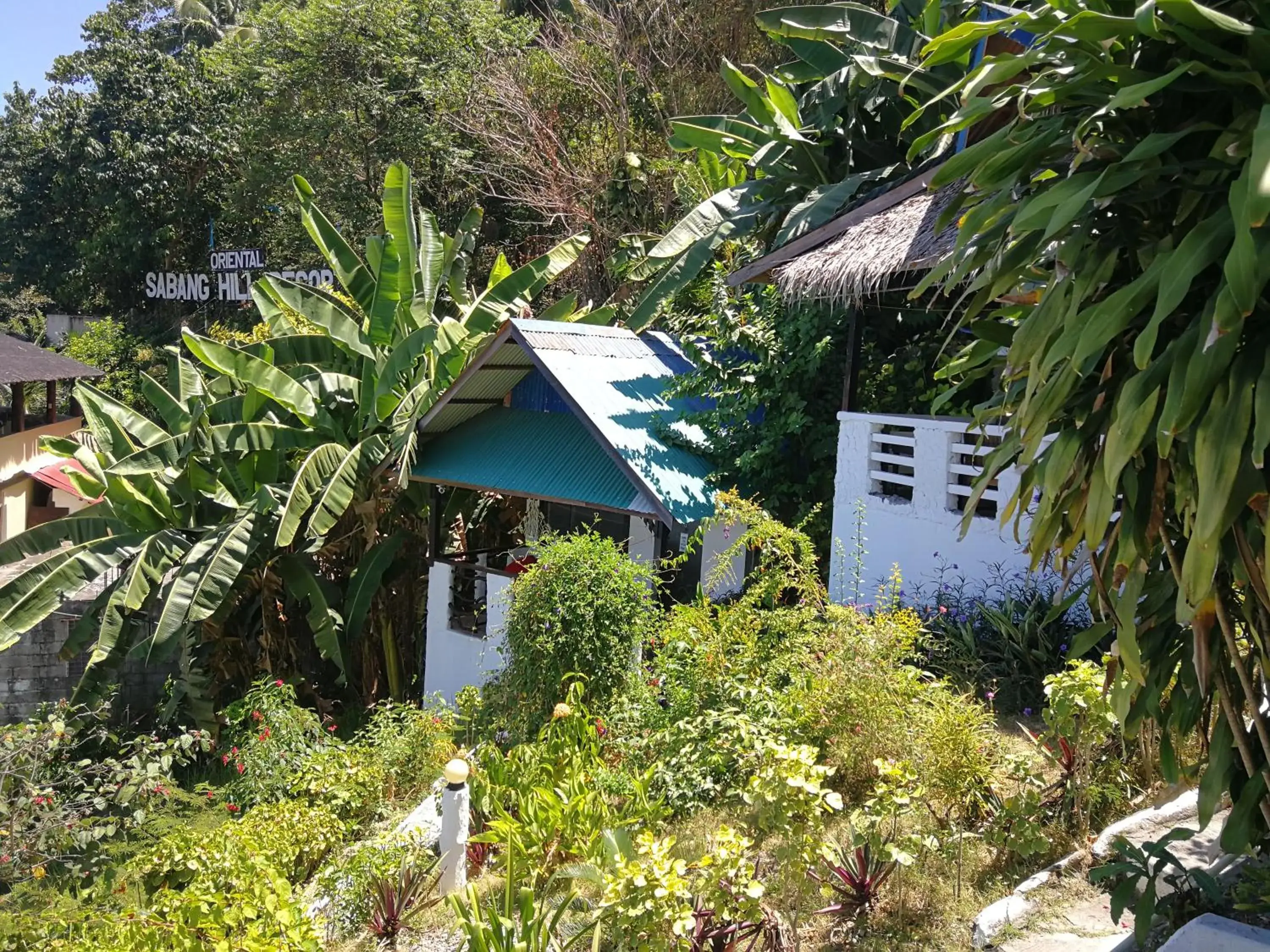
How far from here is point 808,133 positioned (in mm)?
11656

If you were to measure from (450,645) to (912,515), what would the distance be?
522 centimetres

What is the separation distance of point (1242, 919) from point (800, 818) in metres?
1.82

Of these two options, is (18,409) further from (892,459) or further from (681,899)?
(681,899)

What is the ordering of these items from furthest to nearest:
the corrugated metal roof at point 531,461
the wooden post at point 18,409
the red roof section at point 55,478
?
the wooden post at point 18,409
the red roof section at point 55,478
the corrugated metal roof at point 531,461

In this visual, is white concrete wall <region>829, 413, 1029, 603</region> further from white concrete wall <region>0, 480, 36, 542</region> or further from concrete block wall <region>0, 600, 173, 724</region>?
white concrete wall <region>0, 480, 36, 542</region>

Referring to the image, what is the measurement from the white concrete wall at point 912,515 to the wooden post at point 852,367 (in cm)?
20

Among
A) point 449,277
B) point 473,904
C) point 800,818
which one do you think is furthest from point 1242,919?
point 449,277

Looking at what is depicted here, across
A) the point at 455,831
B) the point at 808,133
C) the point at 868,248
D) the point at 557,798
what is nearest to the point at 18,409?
the point at 808,133

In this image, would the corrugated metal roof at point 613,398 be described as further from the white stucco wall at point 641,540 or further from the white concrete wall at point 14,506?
the white concrete wall at point 14,506

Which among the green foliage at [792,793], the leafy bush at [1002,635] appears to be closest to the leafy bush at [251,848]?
the green foliage at [792,793]

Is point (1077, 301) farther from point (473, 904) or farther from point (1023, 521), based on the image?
point (1023, 521)

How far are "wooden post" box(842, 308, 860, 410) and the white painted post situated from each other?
4.86 metres

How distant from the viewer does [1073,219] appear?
309cm

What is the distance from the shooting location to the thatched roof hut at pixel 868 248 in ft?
25.5
